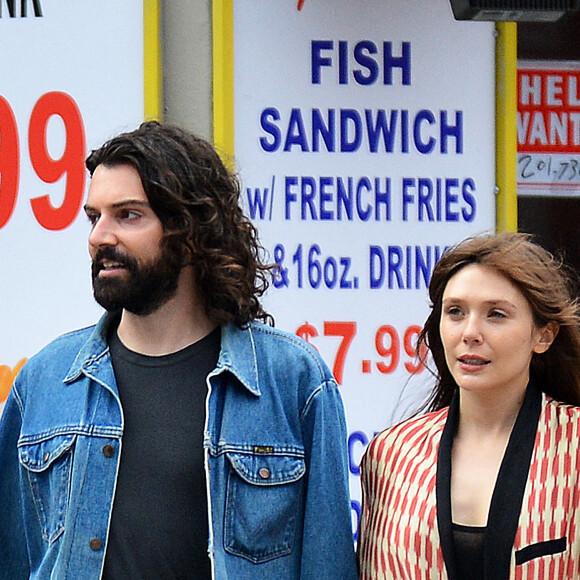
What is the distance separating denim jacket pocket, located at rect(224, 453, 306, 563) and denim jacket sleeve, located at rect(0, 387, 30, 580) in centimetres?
56

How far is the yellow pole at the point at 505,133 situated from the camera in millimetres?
4270

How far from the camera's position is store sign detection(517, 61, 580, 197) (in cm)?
464

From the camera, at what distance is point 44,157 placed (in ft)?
13.5

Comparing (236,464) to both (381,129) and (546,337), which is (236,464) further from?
(381,129)

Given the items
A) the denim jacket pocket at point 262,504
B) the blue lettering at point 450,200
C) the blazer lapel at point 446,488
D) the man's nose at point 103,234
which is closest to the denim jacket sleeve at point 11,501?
the man's nose at point 103,234

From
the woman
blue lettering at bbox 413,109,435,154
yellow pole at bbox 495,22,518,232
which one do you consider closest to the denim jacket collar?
the woman

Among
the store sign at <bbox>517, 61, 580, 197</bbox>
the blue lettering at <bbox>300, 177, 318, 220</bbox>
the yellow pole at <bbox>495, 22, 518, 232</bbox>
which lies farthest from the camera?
the store sign at <bbox>517, 61, 580, 197</bbox>

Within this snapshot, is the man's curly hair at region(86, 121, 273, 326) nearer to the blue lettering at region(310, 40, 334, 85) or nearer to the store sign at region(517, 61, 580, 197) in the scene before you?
the blue lettering at region(310, 40, 334, 85)

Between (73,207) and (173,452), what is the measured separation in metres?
1.72

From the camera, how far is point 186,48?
13.6ft

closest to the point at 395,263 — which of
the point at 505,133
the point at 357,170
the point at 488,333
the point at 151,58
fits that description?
the point at 357,170

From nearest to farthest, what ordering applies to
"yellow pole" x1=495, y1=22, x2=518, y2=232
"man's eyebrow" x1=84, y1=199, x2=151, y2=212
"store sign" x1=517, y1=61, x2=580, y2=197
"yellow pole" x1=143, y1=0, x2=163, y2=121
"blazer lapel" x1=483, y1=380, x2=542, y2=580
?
"blazer lapel" x1=483, y1=380, x2=542, y2=580 < "man's eyebrow" x1=84, y1=199, x2=151, y2=212 < "yellow pole" x1=143, y1=0, x2=163, y2=121 < "yellow pole" x1=495, y1=22, x2=518, y2=232 < "store sign" x1=517, y1=61, x2=580, y2=197

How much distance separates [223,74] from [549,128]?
134 centimetres

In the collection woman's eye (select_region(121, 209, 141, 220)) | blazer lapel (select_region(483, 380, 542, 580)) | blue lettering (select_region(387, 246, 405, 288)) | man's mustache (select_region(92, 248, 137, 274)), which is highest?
woman's eye (select_region(121, 209, 141, 220))
